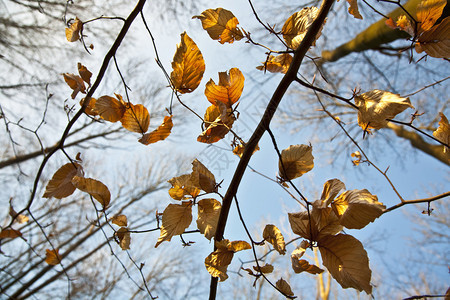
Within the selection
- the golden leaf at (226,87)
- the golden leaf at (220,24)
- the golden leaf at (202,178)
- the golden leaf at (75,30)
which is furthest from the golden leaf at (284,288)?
the golden leaf at (75,30)

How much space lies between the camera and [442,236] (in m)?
3.41

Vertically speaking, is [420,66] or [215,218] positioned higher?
[420,66]

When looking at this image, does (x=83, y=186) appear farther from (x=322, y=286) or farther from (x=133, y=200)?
(x=322, y=286)

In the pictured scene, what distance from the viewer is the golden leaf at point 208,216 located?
15.9 inches

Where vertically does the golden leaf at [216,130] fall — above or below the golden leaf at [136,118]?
below

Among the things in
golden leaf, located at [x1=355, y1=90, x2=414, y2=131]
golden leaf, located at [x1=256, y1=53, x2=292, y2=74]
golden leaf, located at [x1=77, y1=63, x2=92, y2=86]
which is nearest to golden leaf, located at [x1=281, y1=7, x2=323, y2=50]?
golden leaf, located at [x1=256, y1=53, x2=292, y2=74]

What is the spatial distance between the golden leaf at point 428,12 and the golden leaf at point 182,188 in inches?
15.2

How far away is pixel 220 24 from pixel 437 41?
12.2 inches

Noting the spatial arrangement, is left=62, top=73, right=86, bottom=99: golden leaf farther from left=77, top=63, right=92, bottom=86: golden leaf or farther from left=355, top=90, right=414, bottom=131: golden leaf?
left=355, top=90, right=414, bottom=131: golden leaf

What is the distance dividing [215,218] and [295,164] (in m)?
0.15

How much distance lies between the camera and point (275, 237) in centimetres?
38

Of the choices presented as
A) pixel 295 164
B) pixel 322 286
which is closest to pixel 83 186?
pixel 295 164

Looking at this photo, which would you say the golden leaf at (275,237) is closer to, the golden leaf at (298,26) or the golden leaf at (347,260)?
the golden leaf at (347,260)

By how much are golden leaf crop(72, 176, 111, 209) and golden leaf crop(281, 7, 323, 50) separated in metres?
0.38
